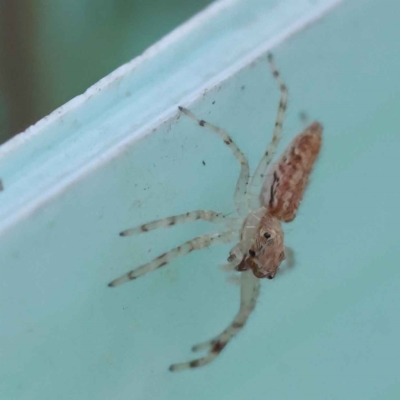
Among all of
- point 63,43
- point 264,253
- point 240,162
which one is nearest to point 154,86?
point 240,162

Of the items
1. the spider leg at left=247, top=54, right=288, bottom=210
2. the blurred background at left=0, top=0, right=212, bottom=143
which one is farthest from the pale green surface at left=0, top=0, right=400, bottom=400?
the blurred background at left=0, top=0, right=212, bottom=143

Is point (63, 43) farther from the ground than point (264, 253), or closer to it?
farther from the ground

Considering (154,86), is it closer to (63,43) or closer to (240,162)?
(240,162)

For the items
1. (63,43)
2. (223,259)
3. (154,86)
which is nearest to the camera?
(154,86)

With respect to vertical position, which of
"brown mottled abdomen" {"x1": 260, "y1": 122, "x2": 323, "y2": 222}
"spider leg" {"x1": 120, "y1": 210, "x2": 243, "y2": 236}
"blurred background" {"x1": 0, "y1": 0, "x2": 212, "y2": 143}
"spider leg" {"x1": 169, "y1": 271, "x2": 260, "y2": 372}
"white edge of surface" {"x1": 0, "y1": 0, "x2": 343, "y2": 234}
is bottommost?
"spider leg" {"x1": 169, "y1": 271, "x2": 260, "y2": 372}

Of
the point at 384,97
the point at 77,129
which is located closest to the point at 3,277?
the point at 77,129

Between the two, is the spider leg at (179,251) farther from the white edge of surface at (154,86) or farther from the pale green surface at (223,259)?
the white edge of surface at (154,86)

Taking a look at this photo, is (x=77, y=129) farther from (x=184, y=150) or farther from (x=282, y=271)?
(x=282, y=271)

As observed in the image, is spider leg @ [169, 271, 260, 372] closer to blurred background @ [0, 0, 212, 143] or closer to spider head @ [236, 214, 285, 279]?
spider head @ [236, 214, 285, 279]
